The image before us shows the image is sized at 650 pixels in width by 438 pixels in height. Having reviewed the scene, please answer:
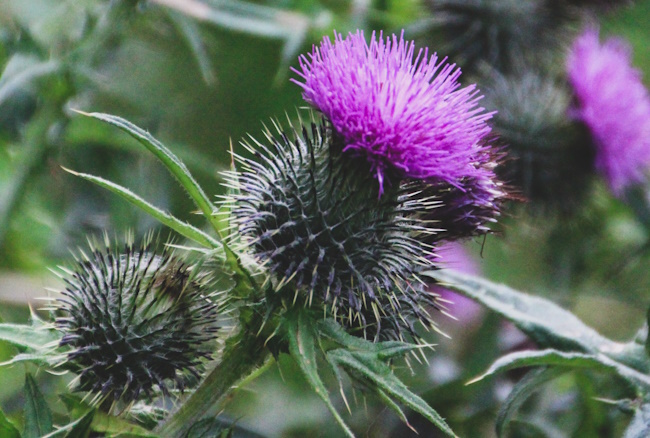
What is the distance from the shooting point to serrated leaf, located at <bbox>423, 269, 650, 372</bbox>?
284 centimetres

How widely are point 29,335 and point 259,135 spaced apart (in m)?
2.91

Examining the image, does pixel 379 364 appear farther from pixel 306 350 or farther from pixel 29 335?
pixel 29 335

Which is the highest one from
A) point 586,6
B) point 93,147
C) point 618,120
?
point 586,6

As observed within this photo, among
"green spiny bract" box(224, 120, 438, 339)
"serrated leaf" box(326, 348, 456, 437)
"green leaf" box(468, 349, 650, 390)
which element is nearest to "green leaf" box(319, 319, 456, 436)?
"serrated leaf" box(326, 348, 456, 437)

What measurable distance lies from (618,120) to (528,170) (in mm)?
686

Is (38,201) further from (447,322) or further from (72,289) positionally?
(447,322)

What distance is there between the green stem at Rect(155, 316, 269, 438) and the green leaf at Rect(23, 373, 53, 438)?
33 centimetres

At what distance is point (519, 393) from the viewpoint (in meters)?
2.57

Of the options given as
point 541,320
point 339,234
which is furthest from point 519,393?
point 339,234

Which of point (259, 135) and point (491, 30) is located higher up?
point (491, 30)

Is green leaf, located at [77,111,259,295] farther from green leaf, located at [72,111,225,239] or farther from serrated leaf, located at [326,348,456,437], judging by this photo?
serrated leaf, located at [326,348,456,437]

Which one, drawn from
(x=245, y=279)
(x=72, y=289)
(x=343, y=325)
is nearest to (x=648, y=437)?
(x=343, y=325)

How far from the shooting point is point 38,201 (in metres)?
4.29

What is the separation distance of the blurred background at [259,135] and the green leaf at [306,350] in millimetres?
470
